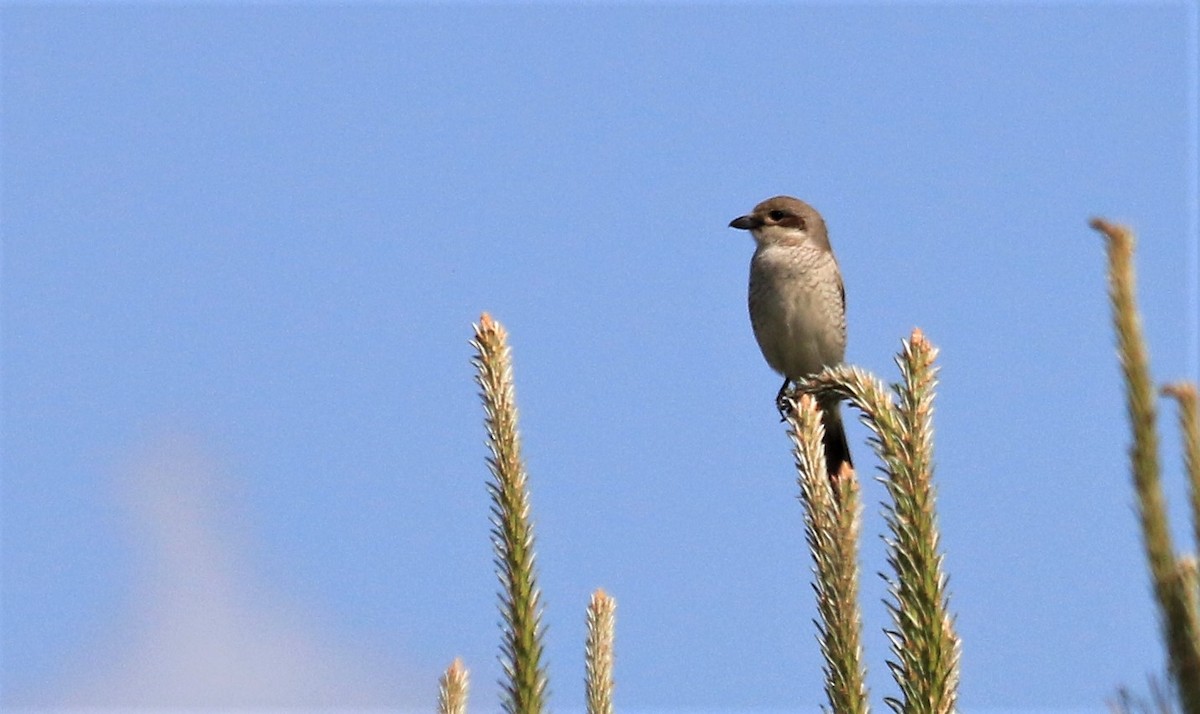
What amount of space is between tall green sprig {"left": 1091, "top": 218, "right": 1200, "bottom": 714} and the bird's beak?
25.5 ft

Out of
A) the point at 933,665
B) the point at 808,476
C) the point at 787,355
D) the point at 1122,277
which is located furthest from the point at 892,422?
the point at 787,355

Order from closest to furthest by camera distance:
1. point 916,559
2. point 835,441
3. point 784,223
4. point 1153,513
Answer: point 1153,513 < point 916,559 < point 835,441 < point 784,223

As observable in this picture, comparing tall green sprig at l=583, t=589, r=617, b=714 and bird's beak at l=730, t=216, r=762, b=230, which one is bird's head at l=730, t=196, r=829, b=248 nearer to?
bird's beak at l=730, t=216, r=762, b=230

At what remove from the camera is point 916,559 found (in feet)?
7.95

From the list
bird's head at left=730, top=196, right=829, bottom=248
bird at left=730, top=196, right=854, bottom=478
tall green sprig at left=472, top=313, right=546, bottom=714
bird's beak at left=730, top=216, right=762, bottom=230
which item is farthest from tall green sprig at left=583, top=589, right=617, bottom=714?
bird's beak at left=730, top=216, right=762, bottom=230

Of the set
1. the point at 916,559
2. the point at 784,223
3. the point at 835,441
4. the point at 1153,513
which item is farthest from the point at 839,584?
the point at 784,223

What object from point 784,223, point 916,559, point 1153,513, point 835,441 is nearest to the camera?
point 1153,513

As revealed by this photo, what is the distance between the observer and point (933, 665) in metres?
2.38

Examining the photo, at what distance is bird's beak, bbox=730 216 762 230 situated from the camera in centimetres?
935

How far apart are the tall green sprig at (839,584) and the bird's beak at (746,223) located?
6772 mm

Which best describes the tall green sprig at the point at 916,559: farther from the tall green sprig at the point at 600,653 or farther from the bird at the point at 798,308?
the bird at the point at 798,308

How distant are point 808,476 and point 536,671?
0.63m

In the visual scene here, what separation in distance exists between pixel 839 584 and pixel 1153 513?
38.0 inches

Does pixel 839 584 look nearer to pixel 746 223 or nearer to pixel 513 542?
pixel 513 542
